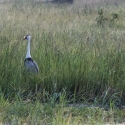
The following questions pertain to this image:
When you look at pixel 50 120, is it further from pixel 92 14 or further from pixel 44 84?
pixel 92 14

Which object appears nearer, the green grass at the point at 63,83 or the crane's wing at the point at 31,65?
the green grass at the point at 63,83

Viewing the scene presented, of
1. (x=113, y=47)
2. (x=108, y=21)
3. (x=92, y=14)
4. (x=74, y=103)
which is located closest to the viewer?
(x=74, y=103)

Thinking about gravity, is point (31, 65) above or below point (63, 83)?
above

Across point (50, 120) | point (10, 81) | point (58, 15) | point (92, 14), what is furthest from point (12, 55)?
point (92, 14)

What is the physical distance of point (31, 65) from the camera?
579 centimetres

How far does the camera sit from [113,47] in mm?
6590

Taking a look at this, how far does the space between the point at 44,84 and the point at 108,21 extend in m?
11.9

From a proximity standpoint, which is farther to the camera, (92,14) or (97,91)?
(92,14)

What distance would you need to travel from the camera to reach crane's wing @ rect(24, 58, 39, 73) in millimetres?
5812

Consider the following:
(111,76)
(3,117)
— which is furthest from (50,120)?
(111,76)

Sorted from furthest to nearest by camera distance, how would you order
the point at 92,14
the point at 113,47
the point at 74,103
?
the point at 92,14, the point at 113,47, the point at 74,103

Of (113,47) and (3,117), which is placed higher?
(113,47)

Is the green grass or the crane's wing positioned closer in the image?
the green grass

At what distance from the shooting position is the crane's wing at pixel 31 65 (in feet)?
19.1
